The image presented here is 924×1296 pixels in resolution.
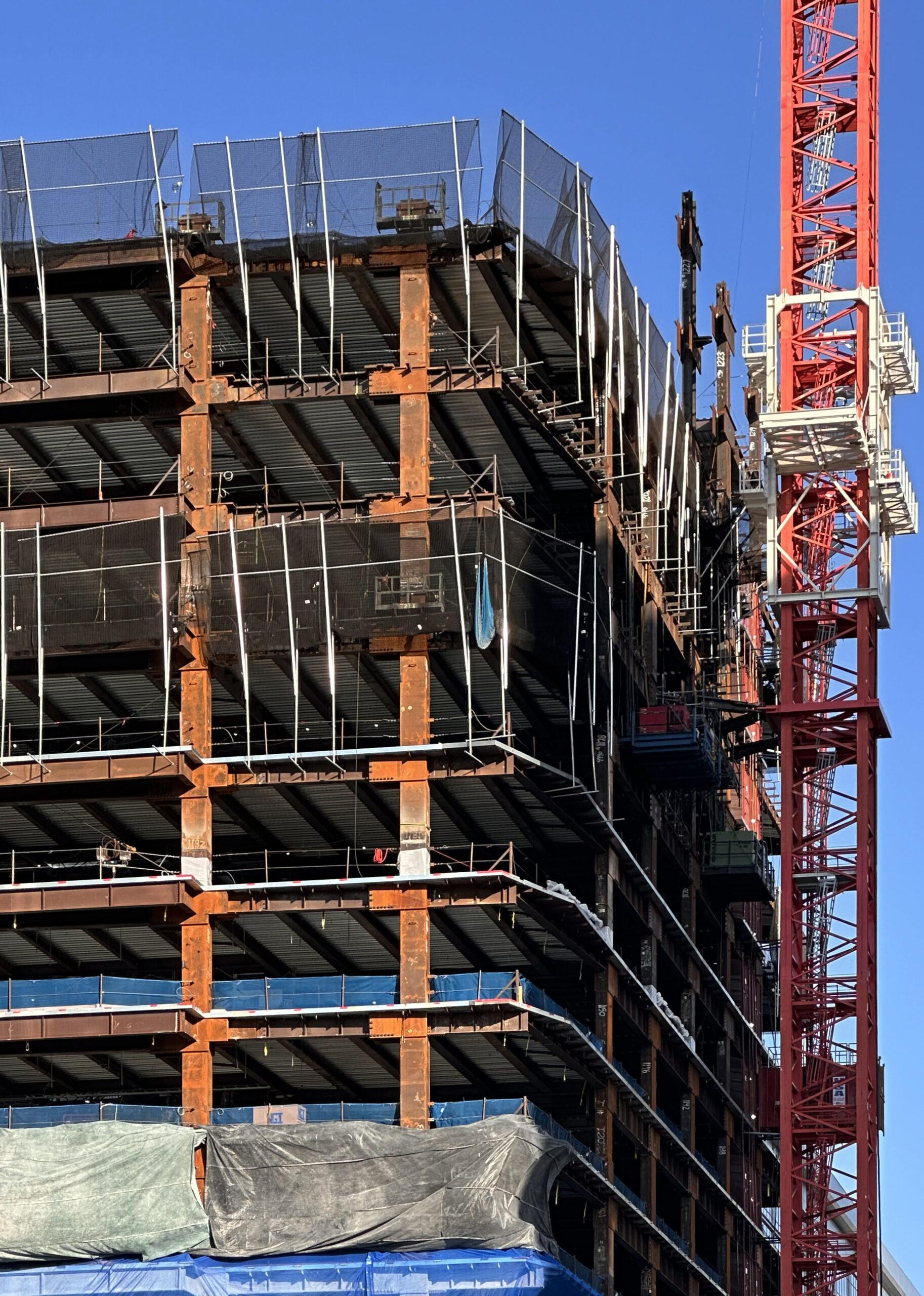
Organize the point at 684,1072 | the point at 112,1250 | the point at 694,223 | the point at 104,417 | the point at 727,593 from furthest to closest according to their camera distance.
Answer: the point at 694,223
the point at 727,593
the point at 684,1072
the point at 104,417
the point at 112,1250

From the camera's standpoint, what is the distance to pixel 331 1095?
89000 millimetres

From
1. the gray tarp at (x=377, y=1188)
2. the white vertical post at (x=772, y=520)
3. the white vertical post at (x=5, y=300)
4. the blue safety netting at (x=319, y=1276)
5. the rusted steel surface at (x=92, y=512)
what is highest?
the white vertical post at (x=5, y=300)

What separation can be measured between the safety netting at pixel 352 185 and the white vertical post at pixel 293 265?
0.04 m

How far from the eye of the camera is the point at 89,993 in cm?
7538

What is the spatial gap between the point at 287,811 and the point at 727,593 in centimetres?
3563

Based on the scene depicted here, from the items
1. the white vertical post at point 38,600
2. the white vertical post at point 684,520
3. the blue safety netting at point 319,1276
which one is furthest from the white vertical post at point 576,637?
the blue safety netting at point 319,1276

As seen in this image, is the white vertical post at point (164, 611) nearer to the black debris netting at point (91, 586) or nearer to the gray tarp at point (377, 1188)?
the black debris netting at point (91, 586)

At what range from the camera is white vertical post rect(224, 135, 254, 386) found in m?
79.4

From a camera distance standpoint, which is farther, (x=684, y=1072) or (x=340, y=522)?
(x=684, y=1072)

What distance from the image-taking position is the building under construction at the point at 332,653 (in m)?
76.8

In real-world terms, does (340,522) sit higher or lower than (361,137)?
lower

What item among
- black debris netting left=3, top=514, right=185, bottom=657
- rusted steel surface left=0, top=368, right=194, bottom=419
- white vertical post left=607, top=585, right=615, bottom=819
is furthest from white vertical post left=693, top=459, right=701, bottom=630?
black debris netting left=3, top=514, right=185, bottom=657

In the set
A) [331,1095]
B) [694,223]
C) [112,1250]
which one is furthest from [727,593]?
[112,1250]

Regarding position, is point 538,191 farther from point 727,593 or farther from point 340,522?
point 727,593
